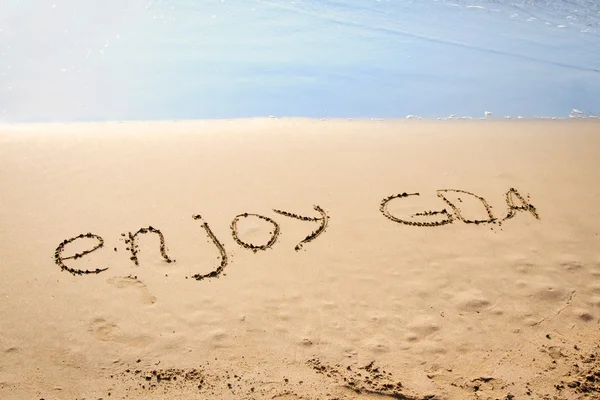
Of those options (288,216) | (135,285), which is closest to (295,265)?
(288,216)

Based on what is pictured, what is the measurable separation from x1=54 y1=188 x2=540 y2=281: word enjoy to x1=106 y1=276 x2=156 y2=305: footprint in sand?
5.6 inches

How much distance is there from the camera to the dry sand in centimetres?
274

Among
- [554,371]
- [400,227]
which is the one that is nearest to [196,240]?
[400,227]

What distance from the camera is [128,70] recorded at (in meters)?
6.42

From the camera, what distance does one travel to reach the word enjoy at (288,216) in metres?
3.47

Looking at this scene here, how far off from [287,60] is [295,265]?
4.16 meters

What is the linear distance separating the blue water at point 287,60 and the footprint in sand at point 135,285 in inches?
105

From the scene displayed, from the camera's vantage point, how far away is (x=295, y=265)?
3475 mm

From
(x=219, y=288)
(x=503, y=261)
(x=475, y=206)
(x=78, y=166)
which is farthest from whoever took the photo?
(x=78, y=166)

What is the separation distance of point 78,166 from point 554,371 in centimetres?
386

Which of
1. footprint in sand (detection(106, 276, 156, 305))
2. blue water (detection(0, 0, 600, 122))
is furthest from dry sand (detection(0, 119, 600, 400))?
blue water (detection(0, 0, 600, 122))

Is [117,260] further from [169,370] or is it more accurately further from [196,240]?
[169,370]

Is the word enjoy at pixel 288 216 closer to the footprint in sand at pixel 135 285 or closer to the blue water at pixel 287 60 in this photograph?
the footprint in sand at pixel 135 285

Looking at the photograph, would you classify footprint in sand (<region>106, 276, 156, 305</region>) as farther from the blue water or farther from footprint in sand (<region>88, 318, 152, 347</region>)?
the blue water
